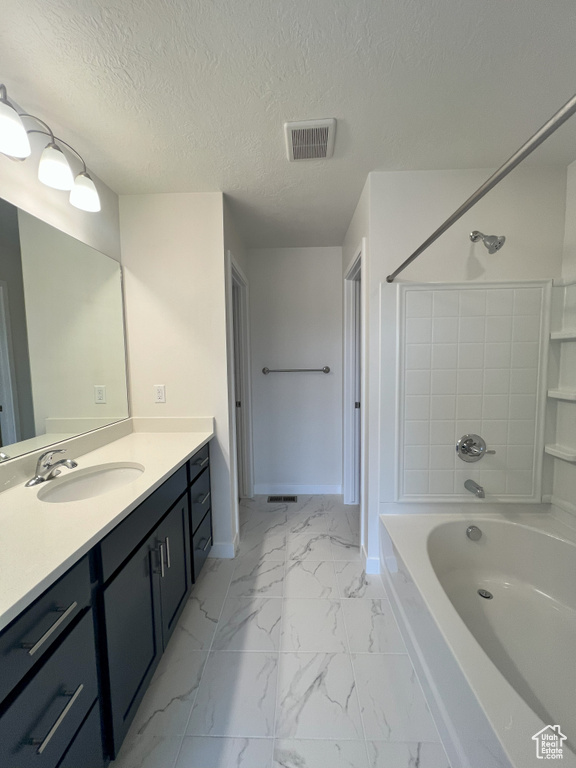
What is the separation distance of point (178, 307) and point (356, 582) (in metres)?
2.01

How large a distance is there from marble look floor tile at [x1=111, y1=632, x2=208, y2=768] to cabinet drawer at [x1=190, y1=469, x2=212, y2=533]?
0.52 metres

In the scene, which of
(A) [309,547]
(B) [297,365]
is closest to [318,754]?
(A) [309,547]

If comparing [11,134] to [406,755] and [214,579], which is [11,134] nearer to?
[214,579]

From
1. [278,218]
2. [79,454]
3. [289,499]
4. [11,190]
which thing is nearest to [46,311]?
[11,190]

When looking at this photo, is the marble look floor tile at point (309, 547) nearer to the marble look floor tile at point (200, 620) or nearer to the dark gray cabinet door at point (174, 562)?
the marble look floor tile at point (200, 620)

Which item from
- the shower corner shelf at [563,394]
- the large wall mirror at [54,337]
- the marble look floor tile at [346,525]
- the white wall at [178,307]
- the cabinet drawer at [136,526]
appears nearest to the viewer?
the cabinet drawer at [136,526]

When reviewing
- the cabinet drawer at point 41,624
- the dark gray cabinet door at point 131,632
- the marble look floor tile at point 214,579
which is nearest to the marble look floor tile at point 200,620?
the marble look floor tile at point 214,579

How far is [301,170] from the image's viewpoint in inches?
62.2

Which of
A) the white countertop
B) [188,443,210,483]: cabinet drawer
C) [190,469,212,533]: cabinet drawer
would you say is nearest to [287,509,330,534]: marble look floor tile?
[190,469,212,533]: cabinet drawer

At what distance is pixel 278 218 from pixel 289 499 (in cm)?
240

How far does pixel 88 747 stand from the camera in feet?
2.56

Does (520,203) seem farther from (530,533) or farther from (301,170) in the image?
(530,533)

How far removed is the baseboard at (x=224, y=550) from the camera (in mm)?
1964

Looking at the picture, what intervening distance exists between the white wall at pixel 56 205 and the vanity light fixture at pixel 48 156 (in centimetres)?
9
